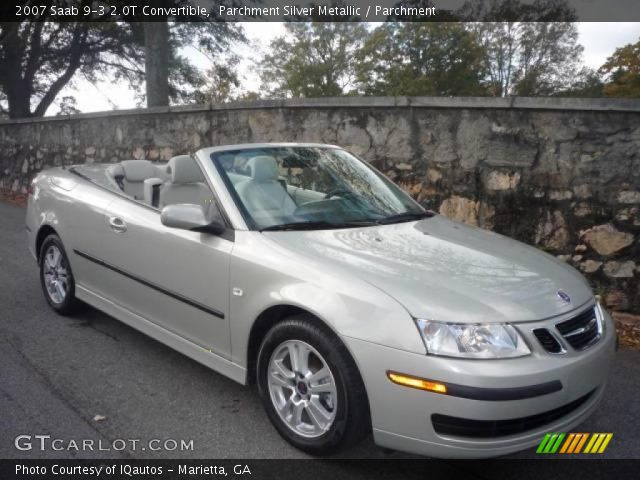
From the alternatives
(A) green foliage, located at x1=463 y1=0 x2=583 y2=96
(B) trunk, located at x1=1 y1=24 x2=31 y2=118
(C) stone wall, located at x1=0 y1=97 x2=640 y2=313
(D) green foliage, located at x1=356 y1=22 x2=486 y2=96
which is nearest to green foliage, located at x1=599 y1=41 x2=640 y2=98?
(A) green foliage, located at x1=463 y1=0 x2=583 y2=96

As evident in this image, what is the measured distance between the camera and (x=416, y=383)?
2385 mm

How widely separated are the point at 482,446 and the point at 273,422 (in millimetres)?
1093

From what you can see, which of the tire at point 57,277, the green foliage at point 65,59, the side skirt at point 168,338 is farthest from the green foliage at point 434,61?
the side skirt at point 168,338

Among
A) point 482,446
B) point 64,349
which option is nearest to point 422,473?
point 482,446

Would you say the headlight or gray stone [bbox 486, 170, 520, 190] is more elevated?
gray stone [bbox 486, 170, 520, 190]

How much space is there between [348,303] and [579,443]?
1.48 m

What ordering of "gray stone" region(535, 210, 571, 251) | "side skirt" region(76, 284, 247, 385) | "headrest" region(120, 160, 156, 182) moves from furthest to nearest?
"gray stone" region(535, 210, 571, 251)
"headrest" region(120, 160, 156, 182)
"side skirt" region(76, 284, 247, 385)

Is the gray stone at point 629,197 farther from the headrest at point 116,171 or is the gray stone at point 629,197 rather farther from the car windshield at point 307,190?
the headrest at point 116,171

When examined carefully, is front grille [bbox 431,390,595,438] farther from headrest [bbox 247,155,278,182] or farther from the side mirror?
headrest [bbox 247,155,278,182]

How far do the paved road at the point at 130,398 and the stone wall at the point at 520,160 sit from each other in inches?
51.5

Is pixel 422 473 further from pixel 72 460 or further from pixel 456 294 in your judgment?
pixel 72 460

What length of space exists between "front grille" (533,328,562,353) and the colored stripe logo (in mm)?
477

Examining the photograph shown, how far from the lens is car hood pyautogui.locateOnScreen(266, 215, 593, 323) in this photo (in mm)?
2496

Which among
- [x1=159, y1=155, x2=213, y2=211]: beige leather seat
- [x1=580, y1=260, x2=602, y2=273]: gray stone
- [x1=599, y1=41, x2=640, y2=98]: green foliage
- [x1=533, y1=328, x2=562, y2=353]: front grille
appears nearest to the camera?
[x1=533, y1=328, x2=562, y2=353]: front grille
